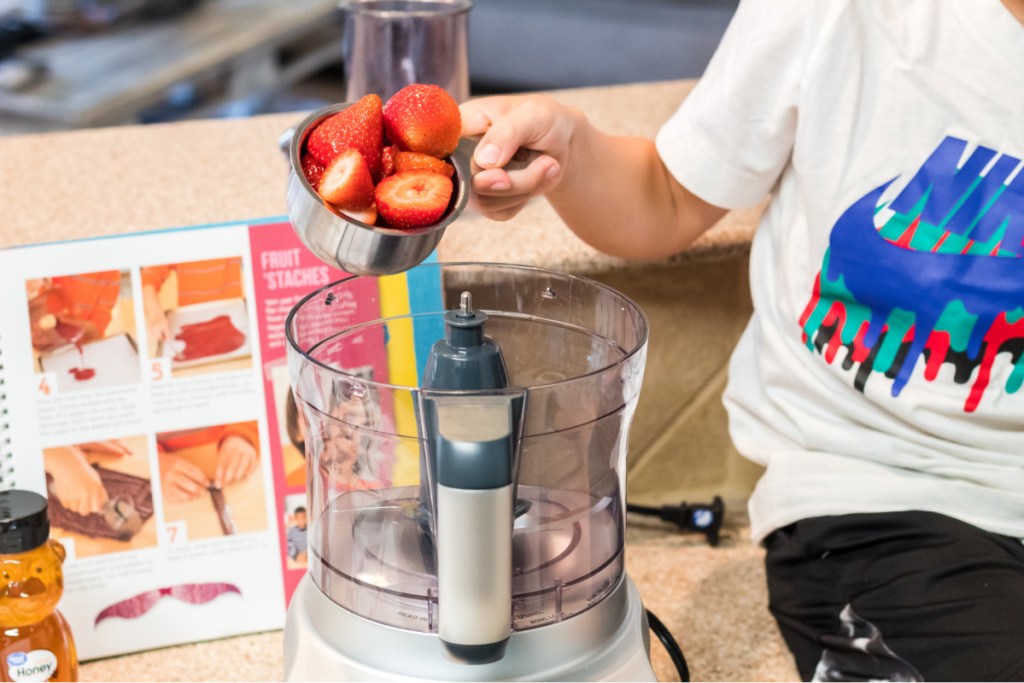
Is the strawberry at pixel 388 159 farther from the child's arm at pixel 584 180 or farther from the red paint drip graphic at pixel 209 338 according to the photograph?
the red paint drip graphic at pixel 209 338

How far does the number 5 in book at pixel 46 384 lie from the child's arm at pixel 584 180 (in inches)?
11.9

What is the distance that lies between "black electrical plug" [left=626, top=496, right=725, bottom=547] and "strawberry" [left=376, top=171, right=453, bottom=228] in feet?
1.53

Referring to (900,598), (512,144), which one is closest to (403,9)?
(512,144)

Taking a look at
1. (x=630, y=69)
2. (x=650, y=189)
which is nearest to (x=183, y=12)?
→ (x=630, y=69)

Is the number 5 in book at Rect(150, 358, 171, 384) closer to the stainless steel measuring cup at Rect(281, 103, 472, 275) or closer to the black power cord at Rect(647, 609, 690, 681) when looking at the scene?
the stainless steel measuring cup at Rect(281, 103, 472, 275)

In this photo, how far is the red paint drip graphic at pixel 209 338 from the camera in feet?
2.55

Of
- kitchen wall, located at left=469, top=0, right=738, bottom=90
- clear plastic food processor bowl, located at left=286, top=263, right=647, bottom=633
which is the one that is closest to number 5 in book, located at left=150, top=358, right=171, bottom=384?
clear plastic food processor bowl, located at left=286, top=263, right=647, bottom=633

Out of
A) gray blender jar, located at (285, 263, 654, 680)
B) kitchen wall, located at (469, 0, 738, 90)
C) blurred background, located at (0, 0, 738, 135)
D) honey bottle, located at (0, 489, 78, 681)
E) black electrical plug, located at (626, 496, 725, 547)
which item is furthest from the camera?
kitchen wall, located at (469, 0, 738, 90)

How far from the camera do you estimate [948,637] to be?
27.8 inches

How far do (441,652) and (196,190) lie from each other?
0.63 m

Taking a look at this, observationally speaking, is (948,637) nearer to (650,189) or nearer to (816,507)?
(816,507)

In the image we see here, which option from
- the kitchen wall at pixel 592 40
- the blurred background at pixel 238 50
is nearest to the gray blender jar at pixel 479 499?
the blurred background at pixel 238 50

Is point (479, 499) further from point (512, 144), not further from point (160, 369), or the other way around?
point (160, 369)

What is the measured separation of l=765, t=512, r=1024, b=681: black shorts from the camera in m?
0.70
